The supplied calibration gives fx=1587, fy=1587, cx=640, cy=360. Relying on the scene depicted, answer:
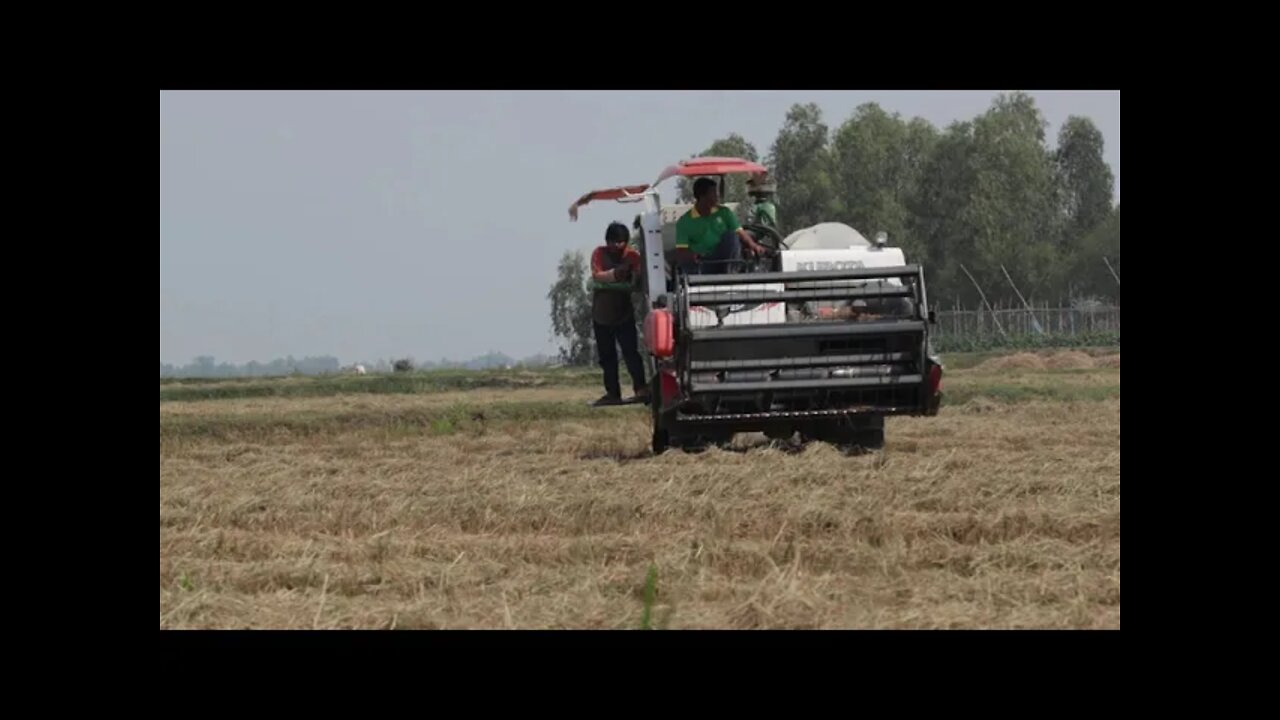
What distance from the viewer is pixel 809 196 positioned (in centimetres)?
6247

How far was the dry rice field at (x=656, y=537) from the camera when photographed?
749cm

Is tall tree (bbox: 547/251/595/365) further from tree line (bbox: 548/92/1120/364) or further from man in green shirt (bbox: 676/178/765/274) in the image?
man in green shirt (bbox: 676/178/765/274)

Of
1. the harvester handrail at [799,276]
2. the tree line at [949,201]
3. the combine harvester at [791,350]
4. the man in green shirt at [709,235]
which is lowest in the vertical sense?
the combine harvester at [791,350]

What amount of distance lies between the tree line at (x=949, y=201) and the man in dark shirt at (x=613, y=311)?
147 feet

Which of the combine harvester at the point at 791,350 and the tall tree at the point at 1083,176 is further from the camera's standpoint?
the tall tree at the point at 1083,176

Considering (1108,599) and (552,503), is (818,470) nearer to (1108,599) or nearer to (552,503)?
(552,503)

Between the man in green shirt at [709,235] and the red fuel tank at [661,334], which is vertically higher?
the man in green shirt at [709,235]

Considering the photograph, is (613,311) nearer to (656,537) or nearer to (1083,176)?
(656,537)

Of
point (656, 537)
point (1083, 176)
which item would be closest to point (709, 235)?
point (656, 537)

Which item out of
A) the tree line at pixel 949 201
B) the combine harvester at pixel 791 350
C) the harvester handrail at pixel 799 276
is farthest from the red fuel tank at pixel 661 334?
the tree line at pixel 949 201

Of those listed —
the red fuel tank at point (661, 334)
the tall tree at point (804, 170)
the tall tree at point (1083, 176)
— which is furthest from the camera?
the tall tree at point (1083, 176)

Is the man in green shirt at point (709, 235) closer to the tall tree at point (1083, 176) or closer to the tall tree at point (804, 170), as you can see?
the tall tree at point (804, 170)
